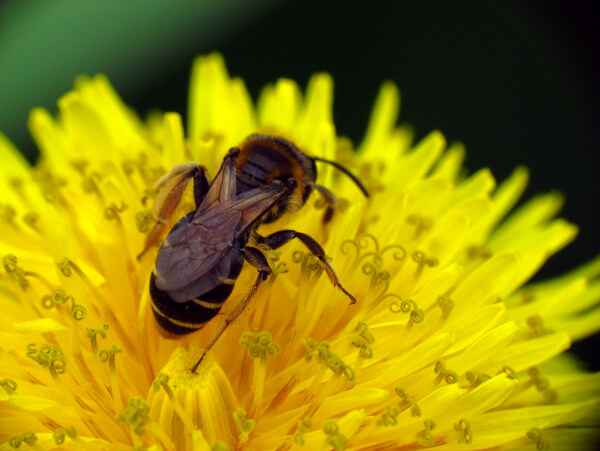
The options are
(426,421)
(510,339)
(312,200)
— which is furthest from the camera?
(312,200)

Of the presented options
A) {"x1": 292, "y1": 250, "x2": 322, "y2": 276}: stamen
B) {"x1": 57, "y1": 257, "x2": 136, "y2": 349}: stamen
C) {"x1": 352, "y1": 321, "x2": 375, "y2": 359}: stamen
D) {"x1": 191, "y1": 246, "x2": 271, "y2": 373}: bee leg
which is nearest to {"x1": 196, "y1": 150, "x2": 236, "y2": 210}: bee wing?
{"x1": 191, "y1": 246, "x2": 271, "y2": 373}: bee leg

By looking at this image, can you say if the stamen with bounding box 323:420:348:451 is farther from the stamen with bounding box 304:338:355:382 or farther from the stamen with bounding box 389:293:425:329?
the stamen with bounding box 389:293:425:329

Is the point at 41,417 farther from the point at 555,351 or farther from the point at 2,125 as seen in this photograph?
the point at 2,125

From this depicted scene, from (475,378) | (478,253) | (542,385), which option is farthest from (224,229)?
(542,385)

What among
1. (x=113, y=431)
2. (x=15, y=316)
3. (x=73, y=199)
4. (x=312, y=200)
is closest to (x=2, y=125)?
(x=73, y=199)

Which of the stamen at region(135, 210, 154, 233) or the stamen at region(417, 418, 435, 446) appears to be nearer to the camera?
the stamen at region(417, 418, 435, 446)

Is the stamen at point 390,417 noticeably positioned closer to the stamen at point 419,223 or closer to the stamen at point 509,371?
the stamen at point 509,371
